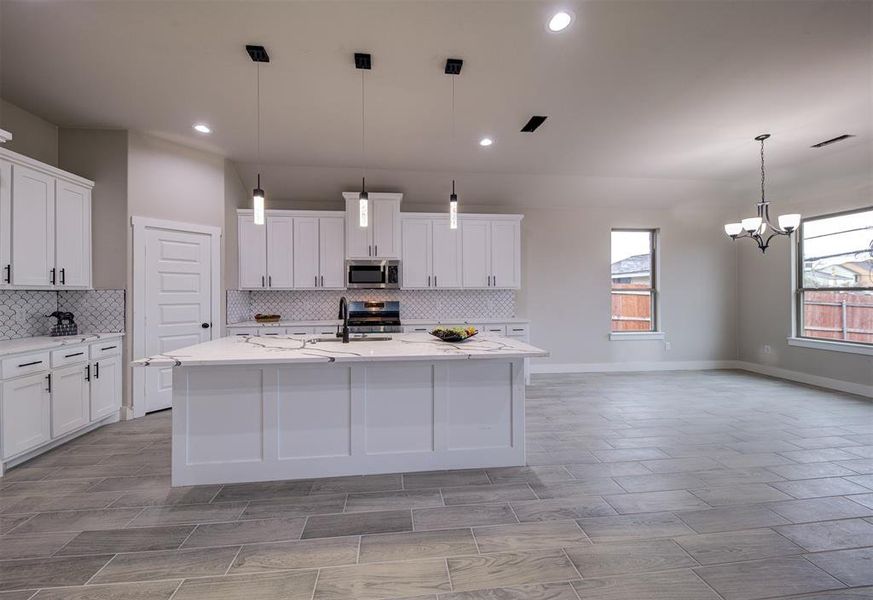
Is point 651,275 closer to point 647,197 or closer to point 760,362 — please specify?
point 647,197

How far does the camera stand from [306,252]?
513 centimetres

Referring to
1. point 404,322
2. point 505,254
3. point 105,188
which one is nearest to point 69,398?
point 105,188

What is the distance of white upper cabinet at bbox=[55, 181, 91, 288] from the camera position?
3367mm

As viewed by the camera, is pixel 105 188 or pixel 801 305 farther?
pixel 801 305

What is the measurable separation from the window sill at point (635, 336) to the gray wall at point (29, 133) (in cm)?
727

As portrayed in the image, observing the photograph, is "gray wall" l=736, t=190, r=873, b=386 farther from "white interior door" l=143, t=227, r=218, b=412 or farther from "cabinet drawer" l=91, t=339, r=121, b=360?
"cabinet drawer" l=91, t=339, r=121, b=360

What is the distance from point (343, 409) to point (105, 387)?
8.84 ft

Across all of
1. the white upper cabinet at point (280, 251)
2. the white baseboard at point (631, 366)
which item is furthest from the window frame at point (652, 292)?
the white upper cabinet at point (280, 251)

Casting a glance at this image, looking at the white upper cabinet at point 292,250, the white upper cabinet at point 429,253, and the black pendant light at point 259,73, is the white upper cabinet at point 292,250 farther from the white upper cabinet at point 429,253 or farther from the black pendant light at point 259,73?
the black pendant light at point 259,73

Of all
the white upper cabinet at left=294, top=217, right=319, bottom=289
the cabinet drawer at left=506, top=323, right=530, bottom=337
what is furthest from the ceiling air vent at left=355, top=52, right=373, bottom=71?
the cabinet drawer at left=506, top=323, right=530, bottom=337

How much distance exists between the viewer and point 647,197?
231 inches

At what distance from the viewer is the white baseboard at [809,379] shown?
14.9 feet

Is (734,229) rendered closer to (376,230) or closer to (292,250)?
(376,230)

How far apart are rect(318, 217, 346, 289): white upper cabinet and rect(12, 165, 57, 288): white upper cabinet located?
2.58 m
